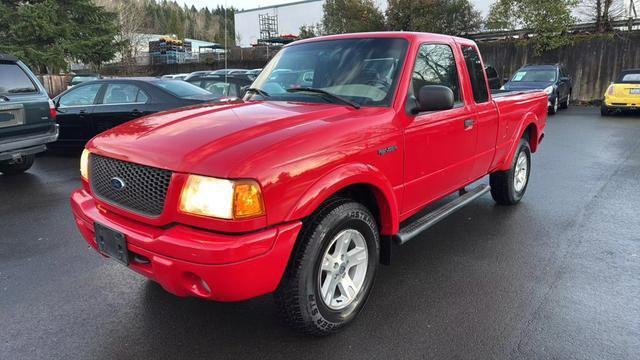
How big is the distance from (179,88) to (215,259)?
21.9 feet

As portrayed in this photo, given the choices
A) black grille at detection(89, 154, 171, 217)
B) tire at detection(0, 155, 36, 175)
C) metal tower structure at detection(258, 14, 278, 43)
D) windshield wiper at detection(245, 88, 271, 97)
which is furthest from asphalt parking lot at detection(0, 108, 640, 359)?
metal tower structure at detection(258, 14, 278, 43)

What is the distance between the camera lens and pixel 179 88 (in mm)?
8344

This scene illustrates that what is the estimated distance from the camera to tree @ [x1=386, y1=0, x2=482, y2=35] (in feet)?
83.8

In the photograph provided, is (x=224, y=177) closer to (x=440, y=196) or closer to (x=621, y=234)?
(x=440, y=196)

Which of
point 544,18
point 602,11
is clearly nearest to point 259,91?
point 544,18

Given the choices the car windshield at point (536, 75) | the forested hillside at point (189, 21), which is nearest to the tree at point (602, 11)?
the car windshield at point (536, 75)

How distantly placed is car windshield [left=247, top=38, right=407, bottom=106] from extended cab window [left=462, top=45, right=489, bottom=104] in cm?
112

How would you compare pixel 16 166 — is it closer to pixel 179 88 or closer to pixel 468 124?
pixel 179 88

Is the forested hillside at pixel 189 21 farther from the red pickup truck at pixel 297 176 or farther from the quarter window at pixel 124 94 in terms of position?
the red pickup truck at pixel 297 176

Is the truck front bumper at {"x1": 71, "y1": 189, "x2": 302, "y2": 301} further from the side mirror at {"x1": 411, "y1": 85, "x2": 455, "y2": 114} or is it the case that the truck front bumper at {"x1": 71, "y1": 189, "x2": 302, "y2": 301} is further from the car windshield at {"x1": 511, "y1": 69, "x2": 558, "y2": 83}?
the car windshield at {"x1": 511, "y1": 69, "x2": 558, "y2": 83}

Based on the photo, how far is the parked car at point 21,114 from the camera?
631 centimetres

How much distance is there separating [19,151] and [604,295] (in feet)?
23.0

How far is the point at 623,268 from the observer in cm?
384

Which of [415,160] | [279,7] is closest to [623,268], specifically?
[415,160]
